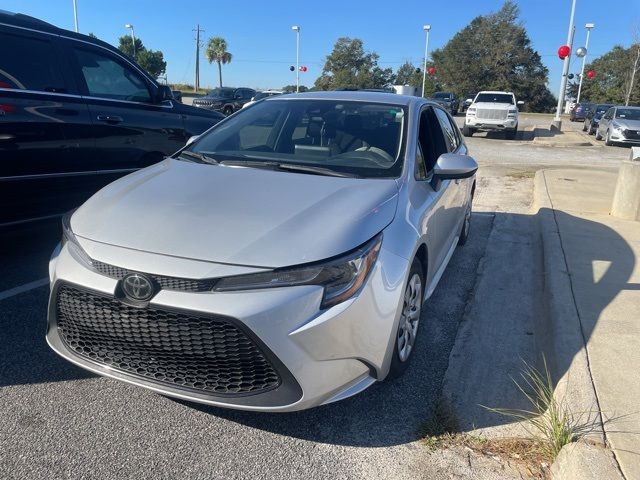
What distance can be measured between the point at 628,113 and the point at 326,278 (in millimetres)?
22192

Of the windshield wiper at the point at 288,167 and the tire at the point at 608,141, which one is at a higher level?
the windshield wiper at the point at 288,167

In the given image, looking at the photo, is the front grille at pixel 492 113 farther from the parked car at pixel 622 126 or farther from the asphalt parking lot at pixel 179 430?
the asphalt parking lot at pixel 179 430

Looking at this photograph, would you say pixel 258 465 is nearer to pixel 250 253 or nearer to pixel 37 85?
pixel 250 253

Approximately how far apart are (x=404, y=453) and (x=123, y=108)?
422cm

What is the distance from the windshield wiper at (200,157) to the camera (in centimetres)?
356

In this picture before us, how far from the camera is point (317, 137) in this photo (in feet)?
12.5

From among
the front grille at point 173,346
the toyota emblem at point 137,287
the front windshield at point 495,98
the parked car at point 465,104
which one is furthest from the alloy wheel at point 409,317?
the parked car at point 465,104

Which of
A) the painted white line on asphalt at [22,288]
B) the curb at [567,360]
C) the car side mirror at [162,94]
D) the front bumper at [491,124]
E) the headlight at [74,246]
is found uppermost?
the car side mirror at [162,94]

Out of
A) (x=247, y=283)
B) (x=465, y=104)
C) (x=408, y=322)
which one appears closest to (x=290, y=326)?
(x=247, y=283)

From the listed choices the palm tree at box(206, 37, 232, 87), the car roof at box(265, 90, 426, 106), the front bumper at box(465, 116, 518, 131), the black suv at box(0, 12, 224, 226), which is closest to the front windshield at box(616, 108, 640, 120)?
the front bumper at box(465, 116, 518, 131)

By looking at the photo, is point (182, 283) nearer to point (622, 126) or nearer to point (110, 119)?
point (110, 119)

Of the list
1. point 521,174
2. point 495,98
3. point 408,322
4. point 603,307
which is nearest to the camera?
point 408,322

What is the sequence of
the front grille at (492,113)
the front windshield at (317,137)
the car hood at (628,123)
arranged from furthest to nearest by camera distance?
the front grille at (492,113) < the car hood at (628,123) < the front windshield at (317,137)

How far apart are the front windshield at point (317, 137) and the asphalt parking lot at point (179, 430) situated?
4.49 ft
